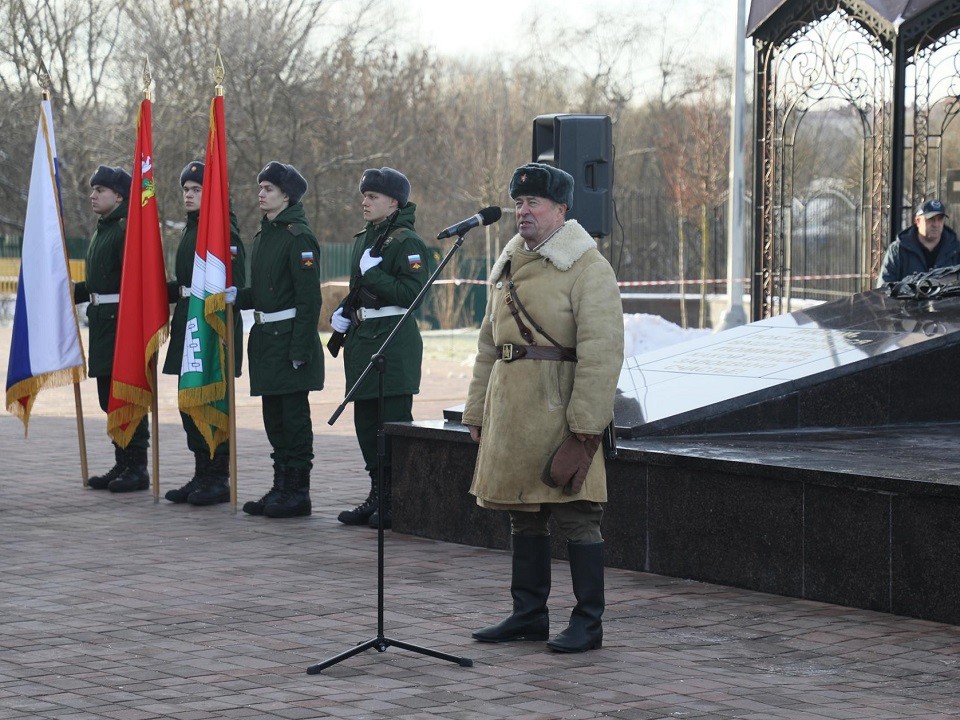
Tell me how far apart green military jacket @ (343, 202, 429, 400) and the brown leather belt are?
285 centimetres

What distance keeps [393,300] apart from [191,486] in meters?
2.11

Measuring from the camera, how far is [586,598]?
5988mm

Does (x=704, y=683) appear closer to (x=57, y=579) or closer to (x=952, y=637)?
(x=952, y=637)

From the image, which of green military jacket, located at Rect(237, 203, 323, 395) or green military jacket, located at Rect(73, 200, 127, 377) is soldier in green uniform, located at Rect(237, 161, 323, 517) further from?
green military jacket, located at Rect(73, 200, 127, 377)

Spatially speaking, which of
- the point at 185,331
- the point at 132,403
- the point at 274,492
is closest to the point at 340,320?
the point at 274,492

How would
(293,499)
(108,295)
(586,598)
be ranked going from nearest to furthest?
(586,598), (293,499), (108,295)

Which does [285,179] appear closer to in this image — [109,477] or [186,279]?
[186,279]

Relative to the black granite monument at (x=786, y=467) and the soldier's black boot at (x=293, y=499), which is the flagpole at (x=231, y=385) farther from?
the black granite monument at (x=786, y=467)

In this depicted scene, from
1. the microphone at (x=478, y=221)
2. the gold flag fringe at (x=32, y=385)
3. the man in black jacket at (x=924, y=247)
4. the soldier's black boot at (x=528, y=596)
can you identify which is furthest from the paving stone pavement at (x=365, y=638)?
the man in black jacket at (x=924, y=247)

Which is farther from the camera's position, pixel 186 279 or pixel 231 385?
pixel 186 279

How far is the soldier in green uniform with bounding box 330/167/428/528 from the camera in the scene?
882cm

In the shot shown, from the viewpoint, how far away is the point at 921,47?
14.1 meters

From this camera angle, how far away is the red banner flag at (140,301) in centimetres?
1007

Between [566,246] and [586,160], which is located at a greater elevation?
[586,160]
